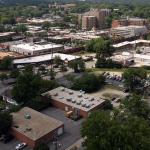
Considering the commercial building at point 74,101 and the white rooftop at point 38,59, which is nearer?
the commercial building at point 74,101

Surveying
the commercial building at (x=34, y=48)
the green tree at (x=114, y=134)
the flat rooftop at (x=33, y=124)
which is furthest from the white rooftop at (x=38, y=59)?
the green tree at (x=114, y=134)

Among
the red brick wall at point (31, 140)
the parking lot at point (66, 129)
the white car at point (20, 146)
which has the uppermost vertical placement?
the red brick wall at point (31, 140)

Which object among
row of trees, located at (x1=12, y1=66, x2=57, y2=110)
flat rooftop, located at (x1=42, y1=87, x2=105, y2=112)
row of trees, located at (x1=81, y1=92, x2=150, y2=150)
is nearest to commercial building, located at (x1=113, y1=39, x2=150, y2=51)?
flat rooftop, located at (x1=42, y1=87, x2=105, y2=112)

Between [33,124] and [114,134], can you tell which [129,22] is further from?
[114,134]

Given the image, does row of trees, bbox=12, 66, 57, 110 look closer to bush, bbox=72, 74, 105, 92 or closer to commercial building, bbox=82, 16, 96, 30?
bush, bbox=72, 74, 105, 92

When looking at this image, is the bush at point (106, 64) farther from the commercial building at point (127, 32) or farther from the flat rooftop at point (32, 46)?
the commercial building at point (127, 32)

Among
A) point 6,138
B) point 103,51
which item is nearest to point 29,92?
point 6,138
